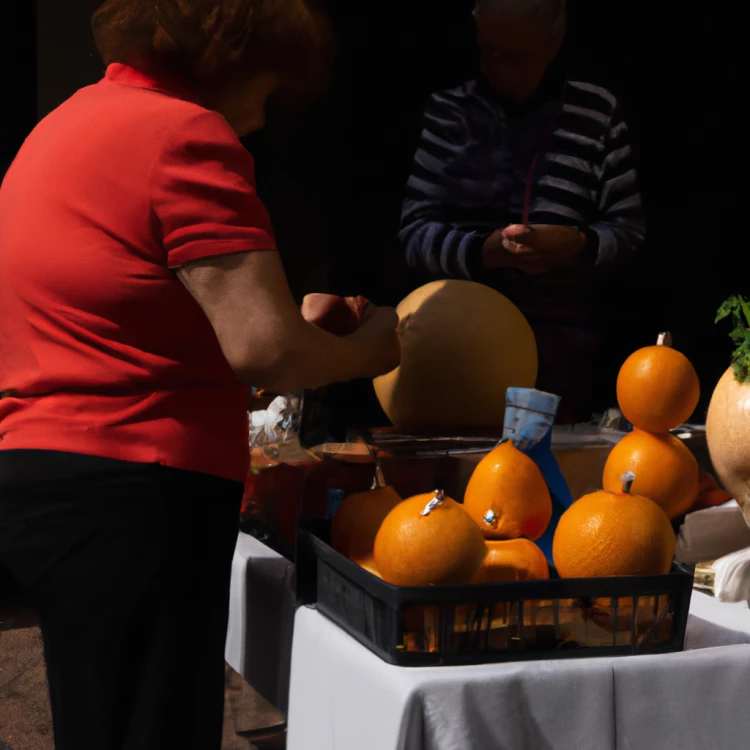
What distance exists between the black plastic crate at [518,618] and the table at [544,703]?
2 cm

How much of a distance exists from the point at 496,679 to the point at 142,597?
1.19 ft

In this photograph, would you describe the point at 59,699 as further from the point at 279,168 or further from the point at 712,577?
the point at 279,168

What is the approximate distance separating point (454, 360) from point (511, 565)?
0.49 m

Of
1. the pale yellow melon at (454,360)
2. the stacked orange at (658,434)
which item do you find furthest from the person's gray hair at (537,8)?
the stacked orange at (658,434)

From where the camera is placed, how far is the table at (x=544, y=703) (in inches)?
36.6

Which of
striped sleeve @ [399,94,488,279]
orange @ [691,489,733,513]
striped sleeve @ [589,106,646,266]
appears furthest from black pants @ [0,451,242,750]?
striped sleeve @ [589,106,646,266]

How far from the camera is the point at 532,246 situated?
2287mm

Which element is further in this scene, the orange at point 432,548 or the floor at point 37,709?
the floor at point 37,709

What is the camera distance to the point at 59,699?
40.8 inches

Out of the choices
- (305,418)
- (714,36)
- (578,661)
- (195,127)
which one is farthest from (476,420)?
(714,36)

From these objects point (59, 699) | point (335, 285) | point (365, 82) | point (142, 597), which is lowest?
point (59, 699)

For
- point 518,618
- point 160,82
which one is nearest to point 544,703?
point 518,618

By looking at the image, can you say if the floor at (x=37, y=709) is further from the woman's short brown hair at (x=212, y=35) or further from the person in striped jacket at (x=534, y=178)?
the woman's short brown hair at (x=212, y=35)

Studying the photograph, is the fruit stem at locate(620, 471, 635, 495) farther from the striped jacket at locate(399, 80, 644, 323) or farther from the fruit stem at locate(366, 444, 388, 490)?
the striped jacket at locate(399, 80, 644, 323)
